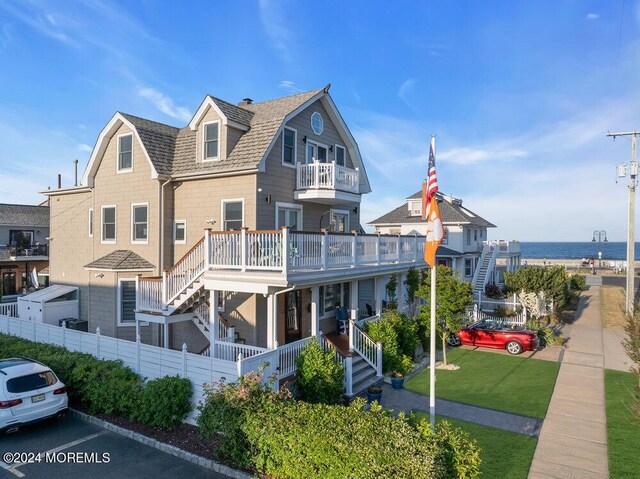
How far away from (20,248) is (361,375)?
93.6ft

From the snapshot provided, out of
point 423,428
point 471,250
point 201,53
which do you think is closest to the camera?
point 423,428

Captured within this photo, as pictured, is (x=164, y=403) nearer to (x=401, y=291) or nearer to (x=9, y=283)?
(x=401, y=291)

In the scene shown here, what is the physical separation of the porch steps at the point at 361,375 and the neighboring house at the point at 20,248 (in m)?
25.3

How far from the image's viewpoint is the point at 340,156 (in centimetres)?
1975

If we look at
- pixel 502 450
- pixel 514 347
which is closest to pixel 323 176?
pixel 502 450

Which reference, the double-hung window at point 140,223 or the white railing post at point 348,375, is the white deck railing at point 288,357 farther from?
the double-hung window at point 140,223

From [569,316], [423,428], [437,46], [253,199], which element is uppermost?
[437,46]

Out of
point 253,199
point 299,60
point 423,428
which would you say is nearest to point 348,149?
point 299,60

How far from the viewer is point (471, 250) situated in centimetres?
3516

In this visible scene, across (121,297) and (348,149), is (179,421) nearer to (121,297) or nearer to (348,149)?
(121,297)

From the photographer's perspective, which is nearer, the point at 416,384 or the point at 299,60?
the point at 416,384

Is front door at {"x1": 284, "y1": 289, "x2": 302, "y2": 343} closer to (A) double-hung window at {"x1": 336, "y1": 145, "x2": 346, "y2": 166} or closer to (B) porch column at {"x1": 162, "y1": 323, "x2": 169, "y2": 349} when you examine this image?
(B) porch column at {"x1": 162, "y1": 323, "x2": 169, "y2": 349}

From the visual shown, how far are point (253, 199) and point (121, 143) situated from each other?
787 cm

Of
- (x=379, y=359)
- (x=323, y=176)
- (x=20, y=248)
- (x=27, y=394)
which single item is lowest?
(x=379, y=359)
